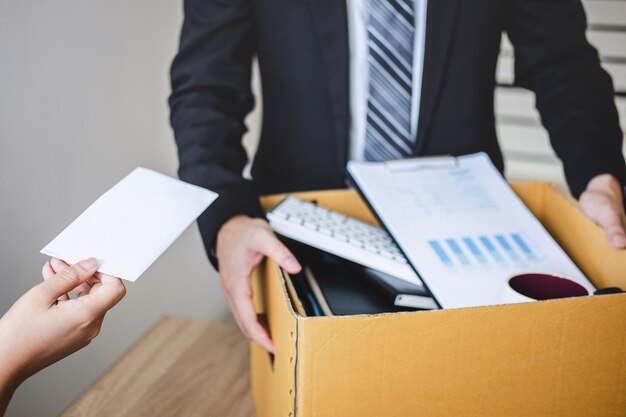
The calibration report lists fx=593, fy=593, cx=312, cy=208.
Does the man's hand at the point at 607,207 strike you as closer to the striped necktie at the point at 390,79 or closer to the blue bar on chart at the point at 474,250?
the blue bar on chart at the point at 474,250

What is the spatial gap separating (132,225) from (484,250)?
1.41ft

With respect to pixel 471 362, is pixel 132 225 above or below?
above

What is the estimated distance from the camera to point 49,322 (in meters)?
0.46

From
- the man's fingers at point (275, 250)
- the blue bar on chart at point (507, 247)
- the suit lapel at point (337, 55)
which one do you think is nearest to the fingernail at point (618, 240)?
the blue bar on chart at point (507, 247)

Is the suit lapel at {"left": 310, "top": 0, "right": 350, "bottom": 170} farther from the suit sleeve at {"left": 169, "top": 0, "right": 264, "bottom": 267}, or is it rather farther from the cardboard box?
Answer: the cardboard box

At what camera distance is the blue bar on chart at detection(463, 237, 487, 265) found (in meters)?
0.72

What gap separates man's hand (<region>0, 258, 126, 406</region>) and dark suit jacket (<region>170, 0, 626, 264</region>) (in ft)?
1.36

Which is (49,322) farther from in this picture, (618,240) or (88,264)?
(618,240)

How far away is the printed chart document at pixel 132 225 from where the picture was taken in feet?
1.69

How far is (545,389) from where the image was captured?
21.8 inches

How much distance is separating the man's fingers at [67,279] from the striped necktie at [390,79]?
666 mm

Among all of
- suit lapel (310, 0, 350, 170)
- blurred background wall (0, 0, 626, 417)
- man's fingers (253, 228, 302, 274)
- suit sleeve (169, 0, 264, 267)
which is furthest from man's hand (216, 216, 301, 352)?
suit lapel (310, 0, 350, 170)

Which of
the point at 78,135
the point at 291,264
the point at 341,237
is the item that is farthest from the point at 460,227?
the point at 78,135

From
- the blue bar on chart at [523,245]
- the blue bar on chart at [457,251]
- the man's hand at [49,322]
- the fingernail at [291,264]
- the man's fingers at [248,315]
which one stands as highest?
the man's hand at [49,322]
